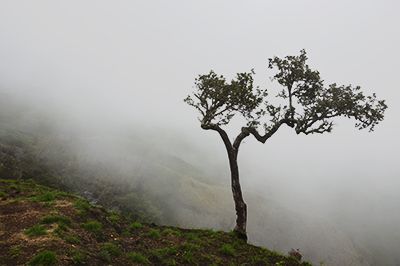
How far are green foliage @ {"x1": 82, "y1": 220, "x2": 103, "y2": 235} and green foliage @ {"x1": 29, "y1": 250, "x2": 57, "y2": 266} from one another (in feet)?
18.8

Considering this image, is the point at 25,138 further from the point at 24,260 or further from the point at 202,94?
the point at 24,260

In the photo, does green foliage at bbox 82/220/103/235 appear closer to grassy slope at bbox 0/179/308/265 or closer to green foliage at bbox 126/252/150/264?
grassy slope at bbox 0/179/308/265

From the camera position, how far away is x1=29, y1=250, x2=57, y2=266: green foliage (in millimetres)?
16250

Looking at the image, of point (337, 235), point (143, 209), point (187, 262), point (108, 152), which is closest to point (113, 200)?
point (143, 209)

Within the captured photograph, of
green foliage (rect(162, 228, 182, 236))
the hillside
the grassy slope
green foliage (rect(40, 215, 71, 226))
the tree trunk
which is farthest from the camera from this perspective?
the hillside

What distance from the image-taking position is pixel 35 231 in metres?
19.8

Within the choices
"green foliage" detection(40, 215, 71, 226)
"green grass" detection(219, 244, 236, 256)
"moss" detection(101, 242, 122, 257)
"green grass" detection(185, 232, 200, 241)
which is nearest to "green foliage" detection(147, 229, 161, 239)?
"green grass" detection(185, 232, 200, 241)

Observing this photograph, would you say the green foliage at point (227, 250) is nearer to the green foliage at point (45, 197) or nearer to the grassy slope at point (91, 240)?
the grassy slope at point (91, 240)

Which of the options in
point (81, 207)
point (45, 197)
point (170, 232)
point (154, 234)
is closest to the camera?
point (81, 207)

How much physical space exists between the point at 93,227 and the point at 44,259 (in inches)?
259

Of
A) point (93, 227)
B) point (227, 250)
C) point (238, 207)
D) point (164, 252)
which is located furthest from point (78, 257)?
point (238, 207)

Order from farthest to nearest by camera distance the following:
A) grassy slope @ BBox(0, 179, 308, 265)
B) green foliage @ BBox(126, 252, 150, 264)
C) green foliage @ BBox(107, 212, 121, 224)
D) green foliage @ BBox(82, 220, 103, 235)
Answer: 1. green foliage @ BBox(107, 212, 121, 224)
2. green foliage @ BBox(82, 220, 103, 235)
3. green foliage @ BBox(126, 252, 150, 264)
4. grassy slope @ BBox(0, 179, 308, 265)

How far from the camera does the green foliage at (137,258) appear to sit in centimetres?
2031

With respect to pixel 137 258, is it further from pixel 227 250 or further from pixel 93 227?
pixel 227 250
